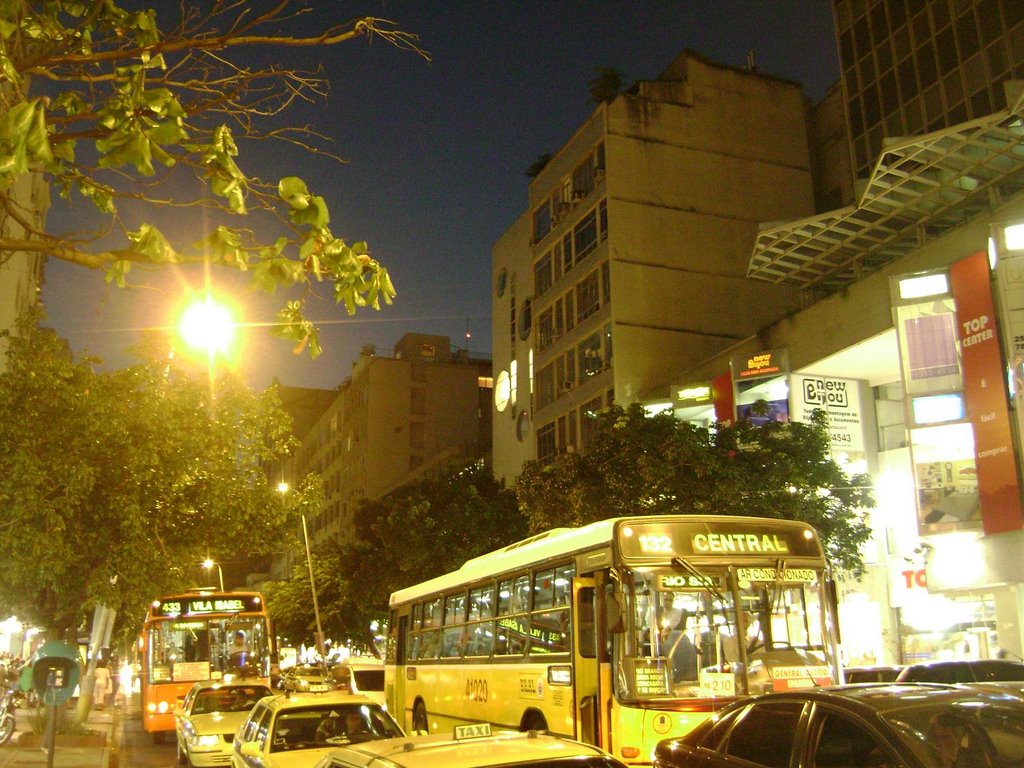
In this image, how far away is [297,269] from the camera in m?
6.08

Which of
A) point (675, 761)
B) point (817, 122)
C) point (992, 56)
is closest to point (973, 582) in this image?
point (992, 56)

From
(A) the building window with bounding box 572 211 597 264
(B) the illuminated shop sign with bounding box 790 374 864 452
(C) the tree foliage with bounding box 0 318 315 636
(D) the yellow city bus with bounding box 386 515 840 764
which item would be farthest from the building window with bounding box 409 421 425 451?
(D) the yellow city bus with bounding box 386 515 840 764

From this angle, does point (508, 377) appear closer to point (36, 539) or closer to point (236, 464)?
point (236, 464)

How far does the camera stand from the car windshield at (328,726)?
10320 mm

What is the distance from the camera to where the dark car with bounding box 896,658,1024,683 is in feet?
46.0

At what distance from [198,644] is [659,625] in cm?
1607

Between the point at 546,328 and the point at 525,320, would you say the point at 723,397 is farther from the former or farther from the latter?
the point at 525,320

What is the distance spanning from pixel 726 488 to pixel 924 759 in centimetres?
1609

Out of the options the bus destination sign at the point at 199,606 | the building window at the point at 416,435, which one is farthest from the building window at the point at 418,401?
the bus destination sign at the point at 199,606

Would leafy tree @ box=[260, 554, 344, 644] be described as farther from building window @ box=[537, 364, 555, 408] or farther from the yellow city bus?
the yellow city bus

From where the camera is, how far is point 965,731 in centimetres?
554

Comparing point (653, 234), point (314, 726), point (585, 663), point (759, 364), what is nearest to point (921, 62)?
point (759, 364)

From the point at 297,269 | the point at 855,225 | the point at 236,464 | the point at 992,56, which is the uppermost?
the point at 992,56

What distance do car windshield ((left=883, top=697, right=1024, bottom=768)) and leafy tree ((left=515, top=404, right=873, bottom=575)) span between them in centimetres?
1569
